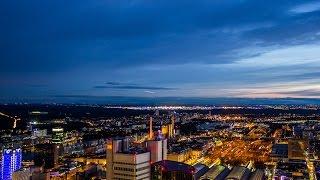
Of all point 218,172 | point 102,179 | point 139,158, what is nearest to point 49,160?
point 102,179

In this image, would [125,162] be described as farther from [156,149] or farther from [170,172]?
[170,172]

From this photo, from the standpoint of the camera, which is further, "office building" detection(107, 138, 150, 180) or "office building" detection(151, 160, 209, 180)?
"office building" detection(151, 160, 209, 180)

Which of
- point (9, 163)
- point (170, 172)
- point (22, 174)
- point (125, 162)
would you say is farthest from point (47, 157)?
point (170, 172)

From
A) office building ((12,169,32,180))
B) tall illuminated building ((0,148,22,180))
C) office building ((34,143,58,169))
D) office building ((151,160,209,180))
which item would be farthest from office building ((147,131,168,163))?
office building ((34,143,58,169))

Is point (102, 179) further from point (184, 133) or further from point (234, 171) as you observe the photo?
point (184, 133)

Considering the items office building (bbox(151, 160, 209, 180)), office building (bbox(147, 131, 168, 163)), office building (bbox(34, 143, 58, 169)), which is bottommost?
office building (bbox(34, 143, 58, 169))

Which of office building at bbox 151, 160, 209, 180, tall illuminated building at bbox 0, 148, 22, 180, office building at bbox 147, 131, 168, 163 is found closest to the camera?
office building at bbox 151, 160, 209, 180

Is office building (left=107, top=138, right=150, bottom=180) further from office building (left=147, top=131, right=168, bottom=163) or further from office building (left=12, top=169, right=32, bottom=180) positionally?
office building (left=12, top=169, right=32, bottom=180)

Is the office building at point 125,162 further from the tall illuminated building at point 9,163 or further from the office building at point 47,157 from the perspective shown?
the office building at point 47,157

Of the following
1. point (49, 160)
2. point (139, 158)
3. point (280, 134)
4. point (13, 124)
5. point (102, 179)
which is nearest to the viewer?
point (139, 158)

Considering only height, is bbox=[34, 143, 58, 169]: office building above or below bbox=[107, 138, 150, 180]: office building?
below
